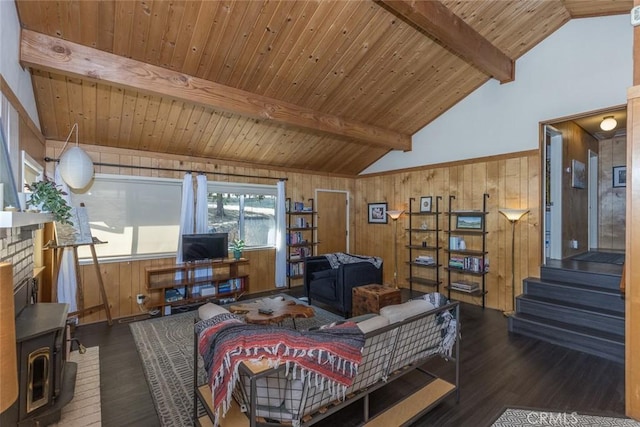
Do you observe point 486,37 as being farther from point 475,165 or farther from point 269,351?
point 269,351

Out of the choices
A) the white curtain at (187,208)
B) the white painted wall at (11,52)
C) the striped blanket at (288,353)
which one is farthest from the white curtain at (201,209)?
the striped blanket at (288,353)

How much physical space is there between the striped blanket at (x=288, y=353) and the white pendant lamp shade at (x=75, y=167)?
3.01 metres

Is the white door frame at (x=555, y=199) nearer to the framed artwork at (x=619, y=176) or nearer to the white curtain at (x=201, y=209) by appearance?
the framed artwork at (x=619, y=176)

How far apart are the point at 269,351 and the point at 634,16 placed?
3.35 metres

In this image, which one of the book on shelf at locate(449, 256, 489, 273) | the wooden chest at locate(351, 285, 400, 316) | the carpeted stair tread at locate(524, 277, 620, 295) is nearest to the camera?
the carpeted stair tread at locate(524, 277, 620, 295)

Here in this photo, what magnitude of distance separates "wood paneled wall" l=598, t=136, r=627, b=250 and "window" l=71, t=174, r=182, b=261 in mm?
8236

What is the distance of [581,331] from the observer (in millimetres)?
3295

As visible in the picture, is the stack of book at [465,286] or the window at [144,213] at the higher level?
the window at [144,213]

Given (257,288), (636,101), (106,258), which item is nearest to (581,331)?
(636,101)

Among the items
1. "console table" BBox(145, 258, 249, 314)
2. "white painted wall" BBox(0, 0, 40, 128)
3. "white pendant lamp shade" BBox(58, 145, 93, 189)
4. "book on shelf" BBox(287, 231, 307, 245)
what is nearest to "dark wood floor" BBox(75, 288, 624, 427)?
"console table" BBox(145, 258, 249, 314)

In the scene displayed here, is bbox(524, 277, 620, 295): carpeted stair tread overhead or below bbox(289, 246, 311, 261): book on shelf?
below

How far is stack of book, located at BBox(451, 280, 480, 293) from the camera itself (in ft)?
15.5

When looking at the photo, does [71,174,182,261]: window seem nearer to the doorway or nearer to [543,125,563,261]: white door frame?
the doorway

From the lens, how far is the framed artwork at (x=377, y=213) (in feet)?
21.0
